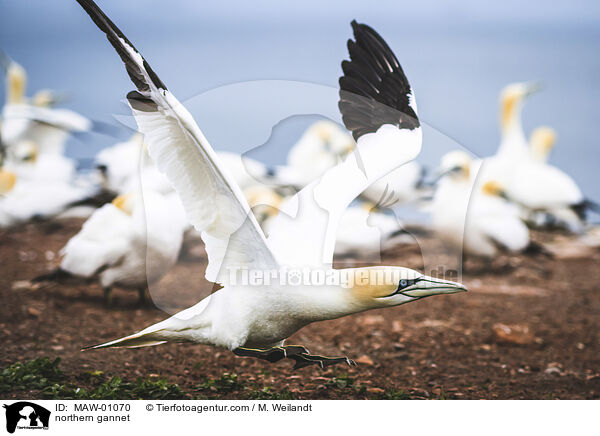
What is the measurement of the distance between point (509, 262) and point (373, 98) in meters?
1.34

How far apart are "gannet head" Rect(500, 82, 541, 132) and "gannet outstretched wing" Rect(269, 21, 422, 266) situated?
3.24 feet

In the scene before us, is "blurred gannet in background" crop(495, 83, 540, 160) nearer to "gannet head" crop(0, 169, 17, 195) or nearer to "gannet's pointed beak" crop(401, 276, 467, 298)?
"gannet's pointed beak" crop(401, 276, 467, 298)

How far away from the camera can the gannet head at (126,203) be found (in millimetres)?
2188

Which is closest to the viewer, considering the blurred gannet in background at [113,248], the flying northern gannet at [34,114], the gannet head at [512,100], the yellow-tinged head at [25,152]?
the blurred gannet in background at [113,248]

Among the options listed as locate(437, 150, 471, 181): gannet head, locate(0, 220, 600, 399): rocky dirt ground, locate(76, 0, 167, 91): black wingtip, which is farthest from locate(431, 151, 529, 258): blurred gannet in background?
locate(76, 0, 167, 91): black wingtip

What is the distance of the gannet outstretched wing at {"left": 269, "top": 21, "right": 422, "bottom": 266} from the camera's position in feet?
5.70

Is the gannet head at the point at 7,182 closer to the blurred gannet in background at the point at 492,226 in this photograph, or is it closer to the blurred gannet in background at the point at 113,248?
the blurred gannet in background at the point at 113,248

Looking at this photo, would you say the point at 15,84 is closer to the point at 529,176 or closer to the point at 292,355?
the point at 292,355

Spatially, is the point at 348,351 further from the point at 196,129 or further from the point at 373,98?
the point at 196,129

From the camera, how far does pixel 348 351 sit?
6.99 feet

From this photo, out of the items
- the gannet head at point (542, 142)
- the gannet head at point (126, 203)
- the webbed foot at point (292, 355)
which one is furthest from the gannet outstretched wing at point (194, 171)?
the gannet head at point (542, 142)

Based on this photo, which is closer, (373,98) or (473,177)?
(373,98)
